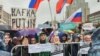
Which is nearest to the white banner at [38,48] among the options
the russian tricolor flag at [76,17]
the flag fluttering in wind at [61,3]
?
the russian tricolor flag at [76,17]

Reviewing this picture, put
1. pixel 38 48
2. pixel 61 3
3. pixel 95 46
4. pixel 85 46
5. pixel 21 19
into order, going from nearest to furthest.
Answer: pixel 95 46, pixel 38 48, pixel 85 46, pixel 21 19, pixel 61 3

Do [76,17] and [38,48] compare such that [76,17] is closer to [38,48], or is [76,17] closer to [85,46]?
[85,46]

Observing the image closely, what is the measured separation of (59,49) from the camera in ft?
30.7

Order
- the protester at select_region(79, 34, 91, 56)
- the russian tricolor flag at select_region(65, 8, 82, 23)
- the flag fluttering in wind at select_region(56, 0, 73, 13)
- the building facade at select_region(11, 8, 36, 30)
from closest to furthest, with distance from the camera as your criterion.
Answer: the protester at select_region(79, 34, 91, 56), the building facade at select_region(11, 8, 36, 30), the russian tricolor flag at select_region(65, 8, 82, 23), the flag fluttering in wind at select_region(56, 0, 73, 13)

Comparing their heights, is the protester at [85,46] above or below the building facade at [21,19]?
below

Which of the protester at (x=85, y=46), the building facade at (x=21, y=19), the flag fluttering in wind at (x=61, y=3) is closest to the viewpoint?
the protester at (x=85, y=46)

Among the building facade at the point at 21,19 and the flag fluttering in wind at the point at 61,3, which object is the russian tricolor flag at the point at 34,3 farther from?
the building facade at the point at 21,19

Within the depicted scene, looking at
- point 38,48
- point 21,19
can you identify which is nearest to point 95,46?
point 38,48

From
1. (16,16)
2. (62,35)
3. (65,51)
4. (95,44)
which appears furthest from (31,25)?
(95,44)

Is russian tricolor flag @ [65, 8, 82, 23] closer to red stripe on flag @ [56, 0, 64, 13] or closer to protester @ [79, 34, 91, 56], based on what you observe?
red stripe on flag @ [56, 0, 64, 13]

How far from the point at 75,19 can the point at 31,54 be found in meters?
7.76

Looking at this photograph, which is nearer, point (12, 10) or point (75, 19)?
point (12, 10)

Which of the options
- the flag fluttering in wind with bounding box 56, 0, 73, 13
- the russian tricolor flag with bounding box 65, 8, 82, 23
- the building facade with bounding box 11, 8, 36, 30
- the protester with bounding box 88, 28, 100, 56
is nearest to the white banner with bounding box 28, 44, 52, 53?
the protester with bounding box 88, 28, 100, 56

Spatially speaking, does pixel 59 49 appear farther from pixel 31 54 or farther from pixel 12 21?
pixel 12 21
